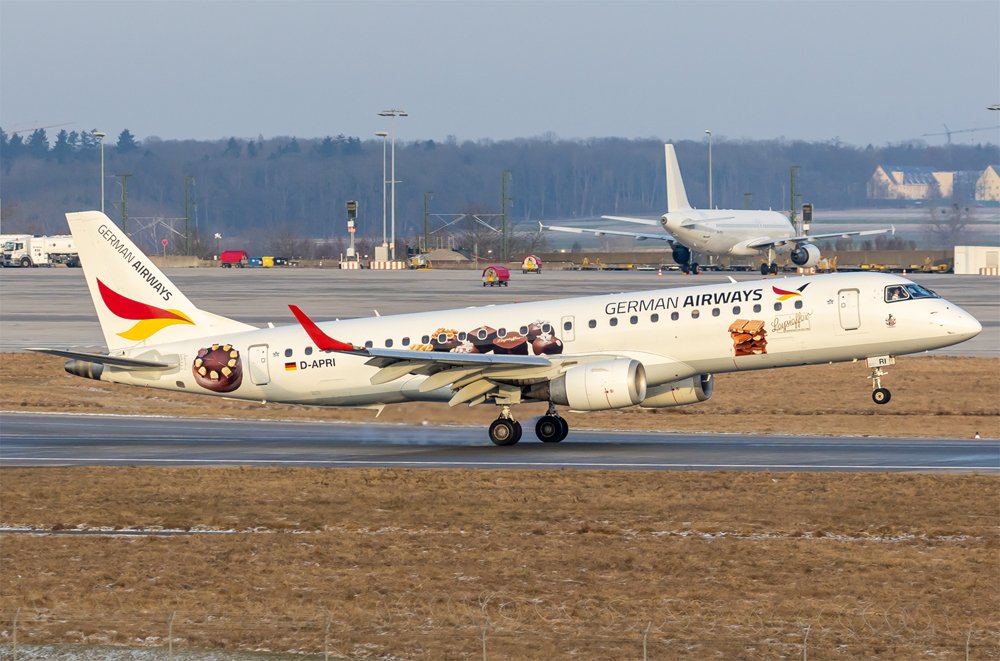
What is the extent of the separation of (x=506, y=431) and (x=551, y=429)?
146 centimetres

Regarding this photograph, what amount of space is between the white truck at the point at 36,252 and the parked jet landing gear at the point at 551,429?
14265 centimetres

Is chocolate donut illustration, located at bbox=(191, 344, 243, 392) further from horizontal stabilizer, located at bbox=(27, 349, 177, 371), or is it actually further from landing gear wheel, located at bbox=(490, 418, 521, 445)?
landing gear wheel, located at bbox=(490, 418, 521, 445)

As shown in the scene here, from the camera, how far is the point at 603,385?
38.1 metres

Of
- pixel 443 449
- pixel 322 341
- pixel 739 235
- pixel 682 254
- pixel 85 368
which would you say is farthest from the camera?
pixel 682 254

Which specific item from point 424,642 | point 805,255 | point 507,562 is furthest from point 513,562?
point 805,255

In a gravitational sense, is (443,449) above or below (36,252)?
below

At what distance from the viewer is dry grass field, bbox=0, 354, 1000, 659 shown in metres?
20.6

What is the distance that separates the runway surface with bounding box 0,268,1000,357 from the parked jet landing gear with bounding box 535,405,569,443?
1357 inches

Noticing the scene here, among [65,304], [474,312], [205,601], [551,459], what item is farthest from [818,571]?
[65,304]

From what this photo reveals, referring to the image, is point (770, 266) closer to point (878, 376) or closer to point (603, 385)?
point (878, 376)

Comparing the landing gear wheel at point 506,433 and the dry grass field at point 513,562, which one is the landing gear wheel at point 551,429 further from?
the dry grass field at point 513,562

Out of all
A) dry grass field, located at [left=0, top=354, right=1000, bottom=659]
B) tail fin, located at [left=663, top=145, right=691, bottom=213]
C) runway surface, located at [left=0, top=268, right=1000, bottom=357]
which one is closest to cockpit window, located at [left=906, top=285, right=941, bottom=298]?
dry grass field, located at [left=0, top=354, right=1000, bottom=659]

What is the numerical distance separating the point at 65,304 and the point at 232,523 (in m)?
79.8

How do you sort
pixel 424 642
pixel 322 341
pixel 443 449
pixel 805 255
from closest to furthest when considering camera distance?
pixel 424 642 → pixel 322 341 → pixel 443 449 → pixel 805 255
